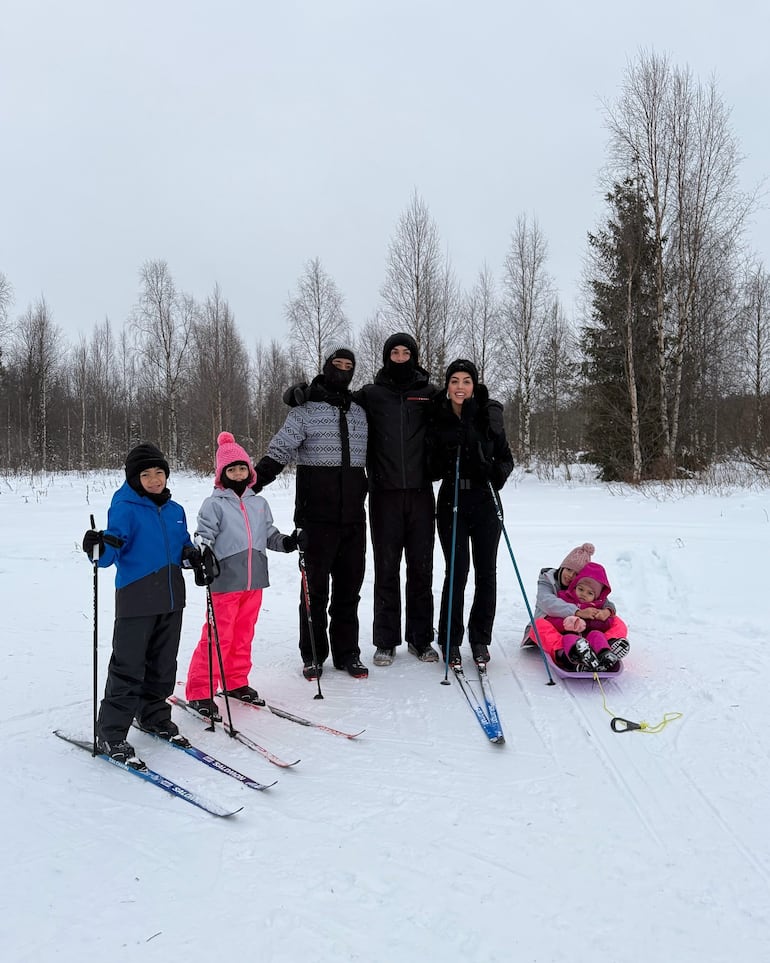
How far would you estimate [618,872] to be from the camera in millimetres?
2182

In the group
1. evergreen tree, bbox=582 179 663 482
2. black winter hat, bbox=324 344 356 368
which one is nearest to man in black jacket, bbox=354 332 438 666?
black winter hat, bbox=324 344 356 368

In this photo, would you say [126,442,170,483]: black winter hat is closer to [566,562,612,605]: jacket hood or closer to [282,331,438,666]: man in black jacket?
[282,331,438,666]: man in black jacket

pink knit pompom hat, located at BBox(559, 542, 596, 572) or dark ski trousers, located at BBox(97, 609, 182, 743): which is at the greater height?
pink knit pompom hat, located at BBox(559, 542, 596, 572)

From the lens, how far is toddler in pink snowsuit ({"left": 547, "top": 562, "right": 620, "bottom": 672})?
4.02m

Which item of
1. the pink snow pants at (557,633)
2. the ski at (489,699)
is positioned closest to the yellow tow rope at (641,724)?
the ski at (489,699)

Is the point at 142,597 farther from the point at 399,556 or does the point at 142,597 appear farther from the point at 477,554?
the point at 477,554

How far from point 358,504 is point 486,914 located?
272 cm

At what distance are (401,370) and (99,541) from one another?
2455 mm

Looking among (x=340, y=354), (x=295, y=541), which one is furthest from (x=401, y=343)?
(x=295, y=541)

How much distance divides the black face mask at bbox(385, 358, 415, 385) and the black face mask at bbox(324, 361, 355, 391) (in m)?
0.33

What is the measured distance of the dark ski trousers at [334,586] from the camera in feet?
13.9

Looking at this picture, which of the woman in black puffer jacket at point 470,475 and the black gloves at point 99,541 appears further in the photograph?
the woman in black puffer jacket at point 470,475

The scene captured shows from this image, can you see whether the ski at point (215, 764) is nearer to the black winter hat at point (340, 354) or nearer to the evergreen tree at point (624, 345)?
the black winter hat at point (340, 354)

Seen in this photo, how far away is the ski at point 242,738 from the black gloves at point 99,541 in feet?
3.89
